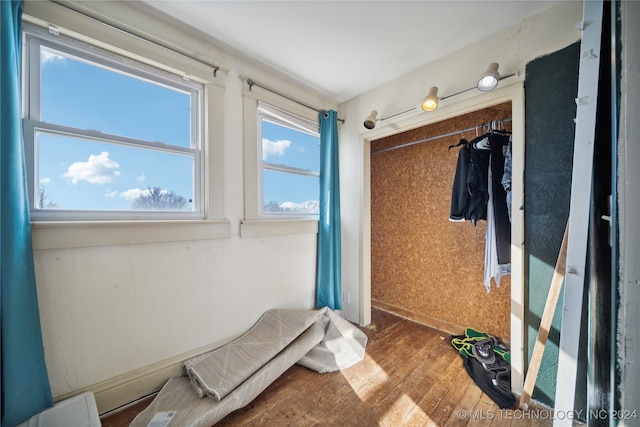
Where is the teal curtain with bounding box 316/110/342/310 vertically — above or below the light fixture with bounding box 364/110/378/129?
below

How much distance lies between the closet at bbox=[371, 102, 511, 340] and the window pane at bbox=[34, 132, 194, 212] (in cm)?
212

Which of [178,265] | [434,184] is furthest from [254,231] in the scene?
[434,184]

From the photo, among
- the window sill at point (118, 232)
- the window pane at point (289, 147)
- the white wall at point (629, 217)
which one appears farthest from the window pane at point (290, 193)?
the white wall at point (629, 217)

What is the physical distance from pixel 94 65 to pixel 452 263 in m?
3.12

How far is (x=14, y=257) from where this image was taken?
1.07m

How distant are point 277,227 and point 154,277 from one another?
Answer: 0.94 m

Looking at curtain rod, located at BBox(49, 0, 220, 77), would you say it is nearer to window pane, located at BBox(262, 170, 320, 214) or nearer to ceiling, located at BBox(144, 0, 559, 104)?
ceiling, located at BBox(144, 0, 559, 104)

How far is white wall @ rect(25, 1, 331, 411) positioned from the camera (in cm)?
125

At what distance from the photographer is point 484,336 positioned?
2.07m

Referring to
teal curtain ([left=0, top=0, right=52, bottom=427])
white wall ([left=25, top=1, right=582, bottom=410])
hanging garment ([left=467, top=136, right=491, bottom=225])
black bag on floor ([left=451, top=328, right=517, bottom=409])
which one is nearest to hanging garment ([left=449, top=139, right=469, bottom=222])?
hanging garment ([left=467, top=136, right=491, bottom=225])

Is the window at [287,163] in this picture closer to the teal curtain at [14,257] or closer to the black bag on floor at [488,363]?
the teal curtain at [14,257]

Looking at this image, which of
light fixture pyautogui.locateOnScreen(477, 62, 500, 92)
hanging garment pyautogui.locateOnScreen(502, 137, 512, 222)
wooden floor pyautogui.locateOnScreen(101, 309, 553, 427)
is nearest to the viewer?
wooden floor pyautogui.locateOnScreen(101, 309, 553, 427)

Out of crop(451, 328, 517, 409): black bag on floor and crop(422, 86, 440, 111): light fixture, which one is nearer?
crop(451, 328, 517, 409): black bag on floor

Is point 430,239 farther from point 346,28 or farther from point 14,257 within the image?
point 14,257
